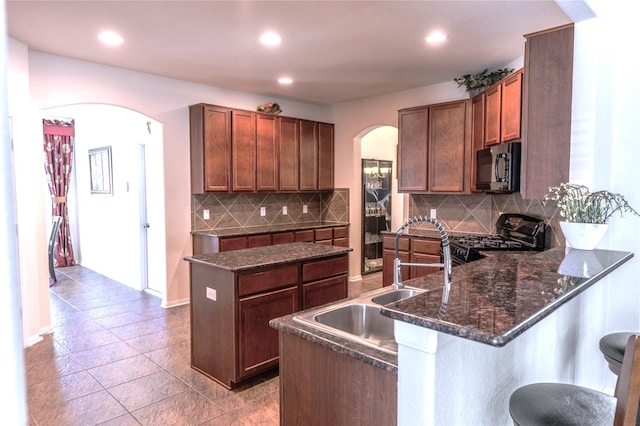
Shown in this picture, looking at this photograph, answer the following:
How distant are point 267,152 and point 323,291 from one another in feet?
8.70

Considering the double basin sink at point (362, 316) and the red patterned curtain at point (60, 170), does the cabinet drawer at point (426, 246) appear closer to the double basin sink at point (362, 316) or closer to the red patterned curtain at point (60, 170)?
the double basin sink at point (362, 316)

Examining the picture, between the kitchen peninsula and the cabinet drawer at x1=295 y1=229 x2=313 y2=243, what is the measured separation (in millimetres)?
2146

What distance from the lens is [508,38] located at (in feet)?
11.6

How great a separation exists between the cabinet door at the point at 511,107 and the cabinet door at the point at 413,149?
1239 millimetres

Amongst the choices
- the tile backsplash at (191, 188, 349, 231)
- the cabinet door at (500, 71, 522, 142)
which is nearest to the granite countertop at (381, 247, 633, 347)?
the cabinet door at (500, 71, 522, 142)

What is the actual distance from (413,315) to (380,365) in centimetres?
35

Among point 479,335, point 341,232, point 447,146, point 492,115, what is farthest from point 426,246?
point 479,335

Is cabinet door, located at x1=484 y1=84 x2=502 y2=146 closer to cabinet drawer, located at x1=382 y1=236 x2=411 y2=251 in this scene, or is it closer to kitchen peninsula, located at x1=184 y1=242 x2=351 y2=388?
cabinet drawer, located at x1=382 y1=236 x2=411 y2=251

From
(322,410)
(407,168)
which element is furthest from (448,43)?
(322,410)

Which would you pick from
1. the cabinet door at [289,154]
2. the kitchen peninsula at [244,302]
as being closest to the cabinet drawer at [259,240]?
the cabinet door at [289,154]

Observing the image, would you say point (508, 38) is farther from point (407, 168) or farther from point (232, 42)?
point (232, 42)

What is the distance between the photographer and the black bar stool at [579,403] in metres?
1.15

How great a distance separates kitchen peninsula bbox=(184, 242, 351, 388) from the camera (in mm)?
2842

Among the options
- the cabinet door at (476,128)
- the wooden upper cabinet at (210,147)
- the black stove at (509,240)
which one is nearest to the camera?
the black stove at (509,240)
